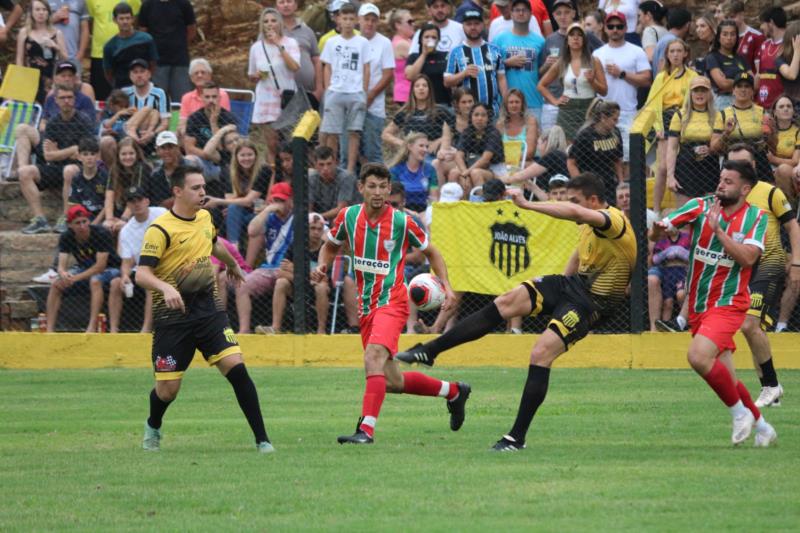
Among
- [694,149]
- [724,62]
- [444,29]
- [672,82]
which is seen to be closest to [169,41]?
[444,29]

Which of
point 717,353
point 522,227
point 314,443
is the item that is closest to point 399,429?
point 314,443

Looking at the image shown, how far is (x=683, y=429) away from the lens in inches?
435

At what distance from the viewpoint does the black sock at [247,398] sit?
9930 millimetres

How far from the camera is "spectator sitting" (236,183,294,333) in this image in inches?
665

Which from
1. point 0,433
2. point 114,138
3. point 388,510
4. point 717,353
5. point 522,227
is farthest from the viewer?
point 114,138

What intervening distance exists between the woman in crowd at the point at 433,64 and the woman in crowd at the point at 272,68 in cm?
158

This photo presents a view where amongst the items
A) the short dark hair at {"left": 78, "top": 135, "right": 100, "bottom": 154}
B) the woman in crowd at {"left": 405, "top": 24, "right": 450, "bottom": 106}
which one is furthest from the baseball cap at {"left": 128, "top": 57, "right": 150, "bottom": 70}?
the woman in crowd at {"left": 405, "top": 24, "right": 450, "bottom": 106}

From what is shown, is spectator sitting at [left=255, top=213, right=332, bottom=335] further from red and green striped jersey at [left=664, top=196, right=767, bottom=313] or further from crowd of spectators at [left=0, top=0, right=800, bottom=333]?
red and green striped jersey at [left=664, top=196, right=767, bottom=313]

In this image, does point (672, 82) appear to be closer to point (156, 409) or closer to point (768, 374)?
point (768, 374)

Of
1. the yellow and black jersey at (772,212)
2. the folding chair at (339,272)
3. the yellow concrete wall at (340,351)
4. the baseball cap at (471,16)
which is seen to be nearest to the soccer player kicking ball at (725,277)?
the yellow and black jersey at (772,212)

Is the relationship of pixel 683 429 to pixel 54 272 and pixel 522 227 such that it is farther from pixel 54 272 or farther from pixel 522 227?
pixel 54 272

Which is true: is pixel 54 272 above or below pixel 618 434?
below

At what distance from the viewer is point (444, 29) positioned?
19484 mm

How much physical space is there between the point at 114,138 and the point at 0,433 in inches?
295
